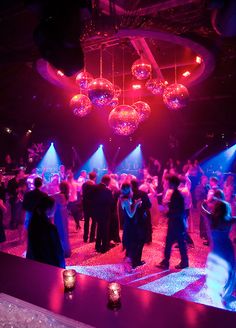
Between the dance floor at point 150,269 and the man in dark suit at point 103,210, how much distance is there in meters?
0.22

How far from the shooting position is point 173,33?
3.58m

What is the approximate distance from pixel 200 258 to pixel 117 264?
172cm

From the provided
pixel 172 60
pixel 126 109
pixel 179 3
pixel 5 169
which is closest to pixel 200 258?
pixel 126 109

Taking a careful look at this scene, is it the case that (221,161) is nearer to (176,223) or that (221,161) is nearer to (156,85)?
(176,223)

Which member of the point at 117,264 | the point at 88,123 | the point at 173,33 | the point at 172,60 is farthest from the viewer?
the point at 88,123

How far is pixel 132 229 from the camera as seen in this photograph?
548 centimetres

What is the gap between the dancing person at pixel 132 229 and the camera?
5.41m

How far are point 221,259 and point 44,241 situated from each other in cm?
232

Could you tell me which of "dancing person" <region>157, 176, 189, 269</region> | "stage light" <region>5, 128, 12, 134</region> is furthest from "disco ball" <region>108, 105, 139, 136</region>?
"stage light" <region>5, 128, 12, 134</region>

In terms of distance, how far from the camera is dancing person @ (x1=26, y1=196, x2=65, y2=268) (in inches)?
117

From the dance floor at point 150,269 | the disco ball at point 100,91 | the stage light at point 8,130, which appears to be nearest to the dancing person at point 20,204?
the dance floor at point 150,269

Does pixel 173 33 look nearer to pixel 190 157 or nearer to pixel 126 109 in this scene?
pixel 126 109

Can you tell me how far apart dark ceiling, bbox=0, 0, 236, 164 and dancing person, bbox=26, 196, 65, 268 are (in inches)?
86.6

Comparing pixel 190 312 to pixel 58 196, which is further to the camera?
pixel 58 196
